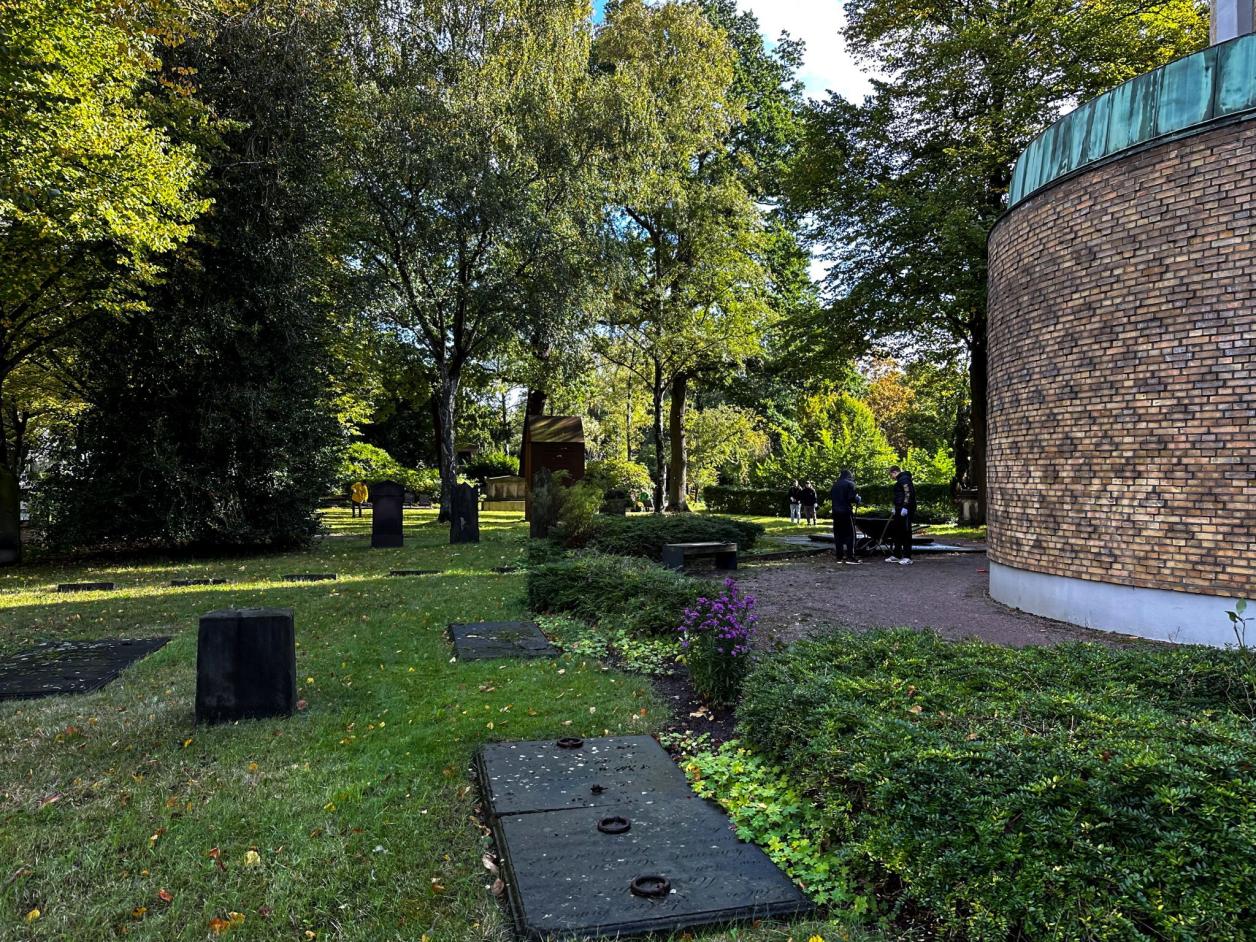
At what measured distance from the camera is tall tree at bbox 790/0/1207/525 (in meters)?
18.5

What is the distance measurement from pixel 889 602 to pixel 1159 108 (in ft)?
21.2

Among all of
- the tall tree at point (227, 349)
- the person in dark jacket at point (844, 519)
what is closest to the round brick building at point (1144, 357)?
the person in dark jacket at point (844, 519)

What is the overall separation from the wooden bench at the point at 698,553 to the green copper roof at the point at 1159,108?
7296 mm

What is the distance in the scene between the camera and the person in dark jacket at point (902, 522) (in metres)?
15.4

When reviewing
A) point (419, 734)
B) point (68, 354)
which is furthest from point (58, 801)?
point (68, 354)

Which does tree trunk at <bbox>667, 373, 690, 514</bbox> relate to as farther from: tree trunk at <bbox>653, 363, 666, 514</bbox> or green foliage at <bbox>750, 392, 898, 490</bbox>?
green foliage at <bbox>750, 392, 898, 490</bbox>

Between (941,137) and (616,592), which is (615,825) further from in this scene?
(941,137)

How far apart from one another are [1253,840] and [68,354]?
887 inches

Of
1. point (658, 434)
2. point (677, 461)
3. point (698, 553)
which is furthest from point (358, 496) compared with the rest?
point (698, 553)

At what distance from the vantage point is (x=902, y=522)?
50.7 feet

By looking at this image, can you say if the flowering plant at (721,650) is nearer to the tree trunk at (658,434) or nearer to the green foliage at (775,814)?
the green foliage at (775,814)

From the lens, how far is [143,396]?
1547 centimetres

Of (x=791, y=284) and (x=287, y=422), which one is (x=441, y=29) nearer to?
(x=287, y=422)

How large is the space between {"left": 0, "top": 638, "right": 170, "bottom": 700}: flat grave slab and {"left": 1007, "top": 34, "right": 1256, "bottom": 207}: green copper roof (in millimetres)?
11271
